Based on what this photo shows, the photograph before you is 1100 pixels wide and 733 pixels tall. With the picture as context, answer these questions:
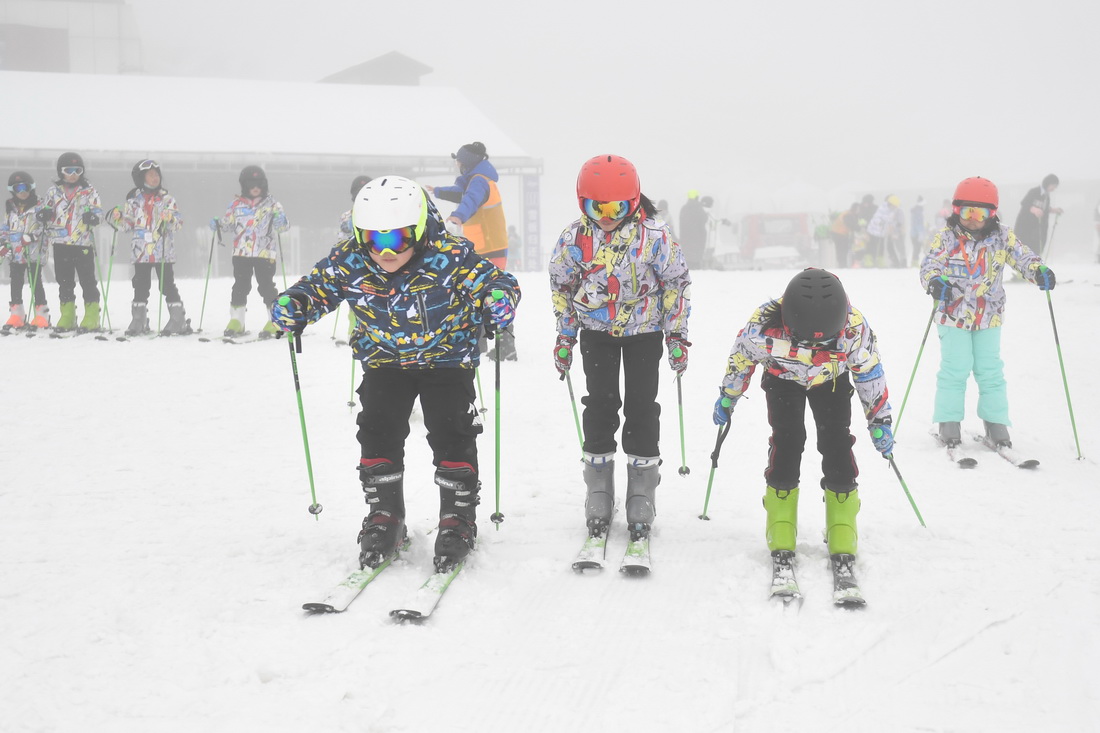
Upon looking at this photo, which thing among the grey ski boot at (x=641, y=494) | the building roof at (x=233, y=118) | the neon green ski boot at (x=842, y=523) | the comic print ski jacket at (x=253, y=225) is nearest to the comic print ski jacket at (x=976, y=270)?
the neon green ski boot at (x=842, y=523)

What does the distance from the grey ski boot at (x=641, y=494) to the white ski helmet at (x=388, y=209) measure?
1.50m

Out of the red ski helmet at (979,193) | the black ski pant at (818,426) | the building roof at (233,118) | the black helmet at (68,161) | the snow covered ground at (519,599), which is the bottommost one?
the snow covered ground at (519,599)

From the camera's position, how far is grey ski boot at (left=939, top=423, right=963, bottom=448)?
605cm

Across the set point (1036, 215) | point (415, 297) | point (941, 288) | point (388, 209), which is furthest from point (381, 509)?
point (1036, 215)

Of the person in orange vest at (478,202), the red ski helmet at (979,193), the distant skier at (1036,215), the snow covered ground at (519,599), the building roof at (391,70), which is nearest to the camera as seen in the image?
the snow covered ground at (519,599)

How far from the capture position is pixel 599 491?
4.23 m

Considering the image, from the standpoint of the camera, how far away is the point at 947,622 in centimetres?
331

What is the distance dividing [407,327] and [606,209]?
1037 millimetres

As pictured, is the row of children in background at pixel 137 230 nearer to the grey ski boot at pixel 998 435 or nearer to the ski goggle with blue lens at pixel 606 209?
the ski goggle with blue lens at pixel 606 209

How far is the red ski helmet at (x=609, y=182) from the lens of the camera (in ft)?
12.8

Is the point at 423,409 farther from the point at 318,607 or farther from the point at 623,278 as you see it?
the point at 623,278

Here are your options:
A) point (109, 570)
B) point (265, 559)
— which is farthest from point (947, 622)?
point (109, 570)

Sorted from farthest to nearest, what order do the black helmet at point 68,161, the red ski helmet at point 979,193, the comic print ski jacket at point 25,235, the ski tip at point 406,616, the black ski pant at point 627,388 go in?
the comic print ski jacket at point 25,235 → the black helmet at point 68,161 → the red ski helmet at point 979,193 → the black ski pant at point 627,388 → the ski tip at point 406,616

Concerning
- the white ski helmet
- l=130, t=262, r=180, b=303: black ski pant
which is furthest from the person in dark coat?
the white ski helmet
